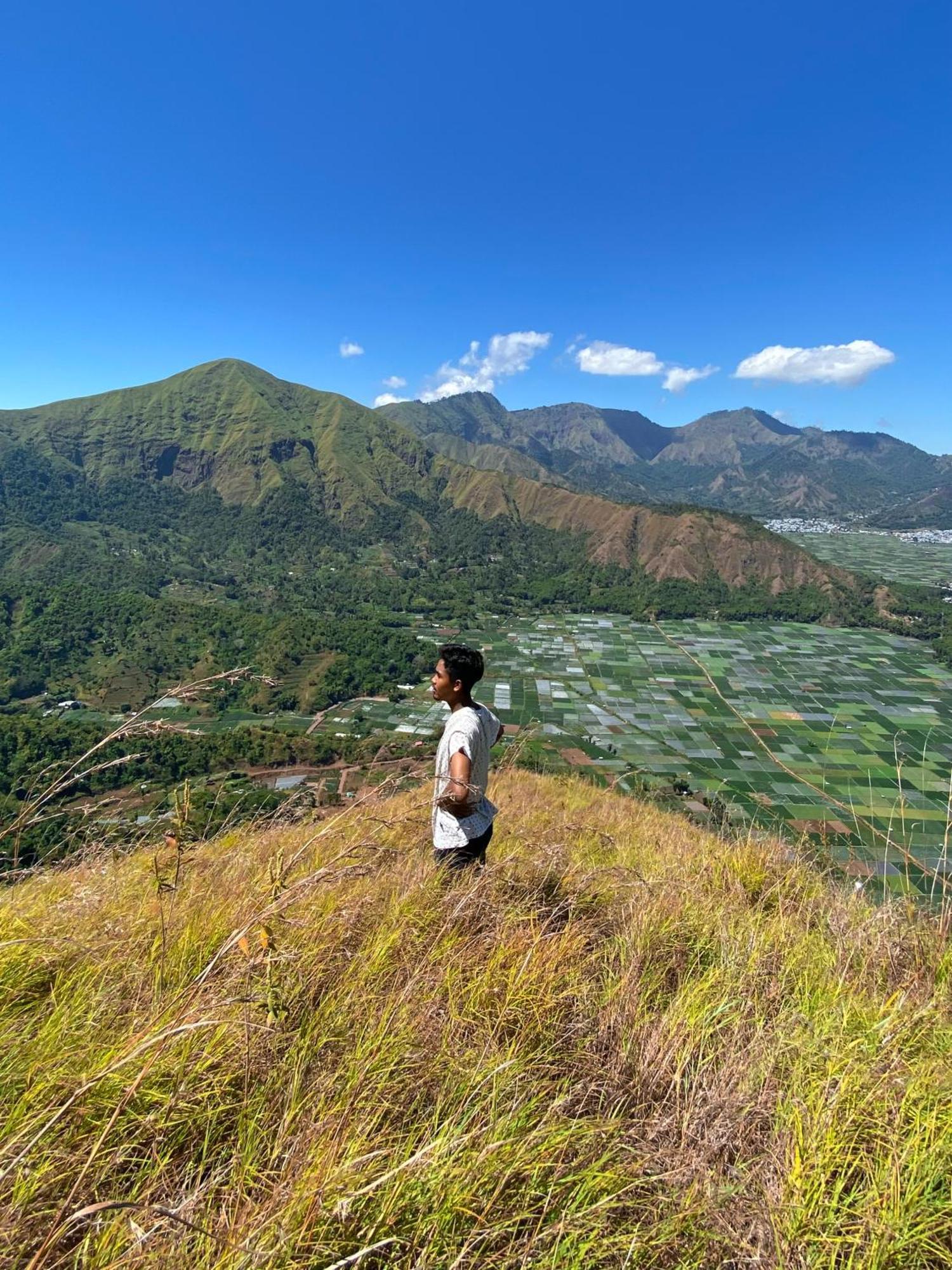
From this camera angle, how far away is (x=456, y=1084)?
1.60 meters

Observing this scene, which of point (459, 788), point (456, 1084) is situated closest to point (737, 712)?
point (459, 788)

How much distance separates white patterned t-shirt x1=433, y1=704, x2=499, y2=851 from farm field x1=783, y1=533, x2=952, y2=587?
136235mm

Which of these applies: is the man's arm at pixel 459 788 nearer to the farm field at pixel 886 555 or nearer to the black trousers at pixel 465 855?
the black trousers at pixel 465 855

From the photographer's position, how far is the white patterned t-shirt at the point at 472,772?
3201mm

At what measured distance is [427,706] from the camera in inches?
2221

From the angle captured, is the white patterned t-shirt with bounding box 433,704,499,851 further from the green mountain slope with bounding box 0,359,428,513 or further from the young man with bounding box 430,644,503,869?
the green mountain slope with bounding box 0,359,428,513

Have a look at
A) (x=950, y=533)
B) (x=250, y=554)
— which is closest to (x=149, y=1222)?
(x=250, y=554)

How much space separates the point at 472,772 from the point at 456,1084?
172 centimetres

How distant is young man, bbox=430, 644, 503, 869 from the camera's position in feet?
10.3

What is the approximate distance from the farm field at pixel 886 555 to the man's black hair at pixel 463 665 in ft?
447

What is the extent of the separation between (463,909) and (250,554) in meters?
156

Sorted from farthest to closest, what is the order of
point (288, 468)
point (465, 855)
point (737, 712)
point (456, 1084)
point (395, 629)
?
point (288, 468)
point (395, 629)
point (737, 712)
point (465, 855)
point (456, 1084)

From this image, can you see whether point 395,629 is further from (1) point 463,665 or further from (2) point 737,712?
(1) point 463,665

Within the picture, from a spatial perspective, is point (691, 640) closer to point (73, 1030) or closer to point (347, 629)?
point (347, 629)
